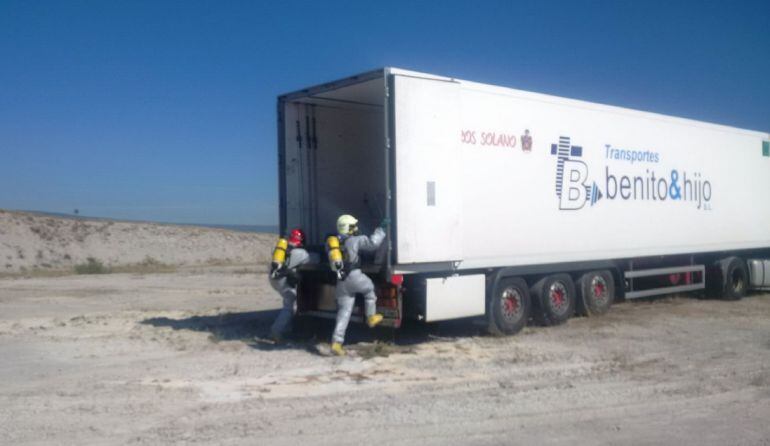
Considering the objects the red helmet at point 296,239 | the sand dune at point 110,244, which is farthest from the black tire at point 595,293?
the sand dune at point 110,244

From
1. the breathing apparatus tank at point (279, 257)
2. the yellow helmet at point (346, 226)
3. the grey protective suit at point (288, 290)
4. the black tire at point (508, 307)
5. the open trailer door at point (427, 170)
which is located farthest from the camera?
the black tire at point (508, 307)

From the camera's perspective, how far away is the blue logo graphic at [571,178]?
12.3 meters

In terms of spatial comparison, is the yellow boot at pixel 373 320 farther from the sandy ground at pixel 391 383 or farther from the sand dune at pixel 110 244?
the sand dune at pixel 110 244

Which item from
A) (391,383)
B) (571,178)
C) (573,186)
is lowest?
(391,383)

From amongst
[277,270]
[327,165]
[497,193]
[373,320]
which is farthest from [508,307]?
[327,165]

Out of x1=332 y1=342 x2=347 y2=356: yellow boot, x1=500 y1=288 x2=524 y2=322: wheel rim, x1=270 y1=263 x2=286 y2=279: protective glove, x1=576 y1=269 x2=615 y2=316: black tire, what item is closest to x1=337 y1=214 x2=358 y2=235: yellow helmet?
x1=270 y1=263 x2=286 y2=279: protective glove

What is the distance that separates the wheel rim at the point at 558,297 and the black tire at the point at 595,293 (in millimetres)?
421

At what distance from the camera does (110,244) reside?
4750 cm

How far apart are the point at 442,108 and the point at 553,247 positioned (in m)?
3.18

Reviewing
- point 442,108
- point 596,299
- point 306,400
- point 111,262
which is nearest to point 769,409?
point 306,400

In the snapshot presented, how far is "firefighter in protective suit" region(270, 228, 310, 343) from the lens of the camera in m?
11.1

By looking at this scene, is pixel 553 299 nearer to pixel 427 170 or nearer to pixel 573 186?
pixel 573 186

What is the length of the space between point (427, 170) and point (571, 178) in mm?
3336

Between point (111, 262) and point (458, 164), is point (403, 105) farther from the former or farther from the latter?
point (111, 262)
